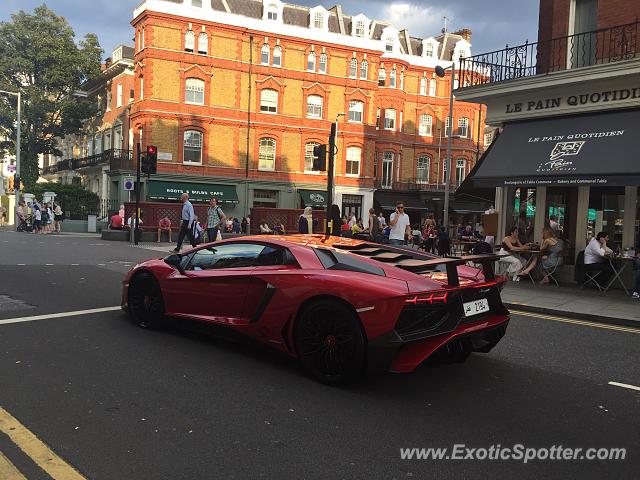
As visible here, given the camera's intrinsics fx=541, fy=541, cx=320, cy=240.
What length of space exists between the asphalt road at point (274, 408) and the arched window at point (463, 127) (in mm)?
43243

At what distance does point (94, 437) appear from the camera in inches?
136

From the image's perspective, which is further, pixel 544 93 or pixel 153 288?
pixel 544 93

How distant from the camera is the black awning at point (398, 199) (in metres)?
43.4

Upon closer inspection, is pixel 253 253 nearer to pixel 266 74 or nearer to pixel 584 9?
pixel 584 9

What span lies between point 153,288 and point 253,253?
1541mm

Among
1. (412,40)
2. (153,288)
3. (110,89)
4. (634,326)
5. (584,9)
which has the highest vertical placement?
(412,40)

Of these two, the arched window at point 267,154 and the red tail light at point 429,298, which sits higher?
the arched window at point 267,154

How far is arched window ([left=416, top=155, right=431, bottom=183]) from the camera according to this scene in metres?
46.4

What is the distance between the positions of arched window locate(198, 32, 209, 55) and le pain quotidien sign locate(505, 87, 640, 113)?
91.8 ft

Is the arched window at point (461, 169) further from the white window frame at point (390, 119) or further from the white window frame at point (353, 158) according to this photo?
the white window frame at point (353, 158)

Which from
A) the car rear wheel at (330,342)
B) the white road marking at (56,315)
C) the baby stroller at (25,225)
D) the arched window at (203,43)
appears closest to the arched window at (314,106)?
the arched window at (203,43)

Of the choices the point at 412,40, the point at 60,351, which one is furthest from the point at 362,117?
the point at 60,351

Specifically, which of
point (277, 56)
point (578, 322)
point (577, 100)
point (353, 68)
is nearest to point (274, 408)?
point (578, 322)

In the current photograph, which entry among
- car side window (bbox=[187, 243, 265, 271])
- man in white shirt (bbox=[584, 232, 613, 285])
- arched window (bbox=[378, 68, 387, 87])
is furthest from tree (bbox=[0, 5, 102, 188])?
car side window (bbox=[187, 243, 265, 271])
